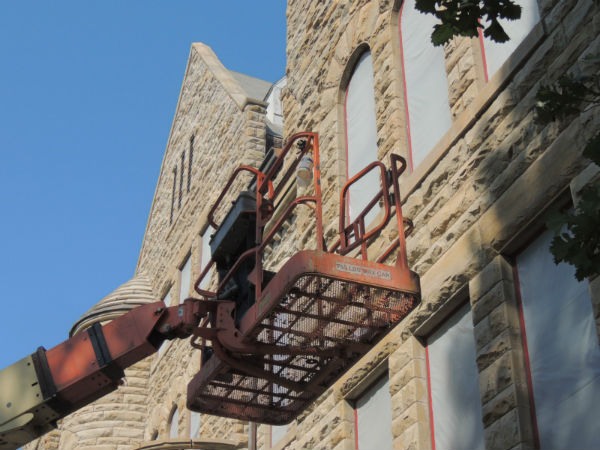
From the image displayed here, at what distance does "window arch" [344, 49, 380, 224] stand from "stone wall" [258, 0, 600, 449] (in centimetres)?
41

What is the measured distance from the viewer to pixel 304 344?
9.00 metres

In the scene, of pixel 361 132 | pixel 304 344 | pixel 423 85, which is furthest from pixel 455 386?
pixel 361 132

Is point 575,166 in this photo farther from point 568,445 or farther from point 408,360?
point 408,360

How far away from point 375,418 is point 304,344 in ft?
6.06

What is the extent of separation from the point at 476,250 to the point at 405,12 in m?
4.16

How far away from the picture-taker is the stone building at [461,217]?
789 centimetres

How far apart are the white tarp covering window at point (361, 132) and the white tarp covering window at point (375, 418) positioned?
6.72 ft

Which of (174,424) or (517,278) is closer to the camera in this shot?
(517,278)

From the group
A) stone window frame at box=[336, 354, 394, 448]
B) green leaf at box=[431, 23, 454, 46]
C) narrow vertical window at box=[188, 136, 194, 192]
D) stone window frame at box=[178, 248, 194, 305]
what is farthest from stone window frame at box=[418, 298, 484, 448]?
narrow vertical window at box=[188, 136, 194, 192]

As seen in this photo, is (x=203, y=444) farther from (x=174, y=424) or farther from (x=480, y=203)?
(x=480, y=203)

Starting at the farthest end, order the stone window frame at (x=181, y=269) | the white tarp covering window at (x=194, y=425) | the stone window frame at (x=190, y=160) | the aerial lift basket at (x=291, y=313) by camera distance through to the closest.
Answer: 1. the stone window frame at (x=190, y=160)
2. the stone window frame at (x=181, y=269)
3. the white tarp covering window at (x=194, y=425)
4. the aerial lift basket at (x=291, y=313)

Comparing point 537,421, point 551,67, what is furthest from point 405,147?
point 537,421

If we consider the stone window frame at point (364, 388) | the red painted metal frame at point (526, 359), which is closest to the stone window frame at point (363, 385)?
the stone window frame at point (364, 388)

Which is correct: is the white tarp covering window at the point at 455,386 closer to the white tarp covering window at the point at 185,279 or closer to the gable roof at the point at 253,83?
the white tarp covering window at the point at 185,279
